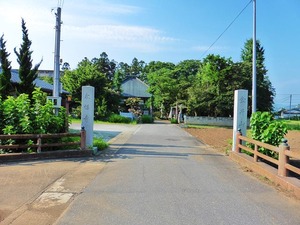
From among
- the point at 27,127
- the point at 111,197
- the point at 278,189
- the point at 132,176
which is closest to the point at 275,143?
the point at 278,189

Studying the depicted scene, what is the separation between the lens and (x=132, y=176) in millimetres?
8148

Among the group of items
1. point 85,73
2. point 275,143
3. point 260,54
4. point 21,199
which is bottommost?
point 21,199

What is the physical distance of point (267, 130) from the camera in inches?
404

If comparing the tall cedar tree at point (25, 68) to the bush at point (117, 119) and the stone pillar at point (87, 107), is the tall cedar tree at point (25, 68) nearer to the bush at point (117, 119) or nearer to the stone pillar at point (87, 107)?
the stone pillar at point (87, 107)

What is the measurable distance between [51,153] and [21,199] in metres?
4.76

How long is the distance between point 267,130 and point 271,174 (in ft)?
8.51

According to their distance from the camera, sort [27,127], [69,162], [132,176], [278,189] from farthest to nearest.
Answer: [27,127] < [69,162] < [132,176] < [278,189]

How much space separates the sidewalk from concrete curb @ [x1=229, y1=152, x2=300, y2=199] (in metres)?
4.41

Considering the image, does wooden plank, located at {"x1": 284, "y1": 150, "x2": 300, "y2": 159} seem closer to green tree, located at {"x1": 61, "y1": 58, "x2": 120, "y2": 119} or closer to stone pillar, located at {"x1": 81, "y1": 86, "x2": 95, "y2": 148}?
stone pillar, located at {"x1": 81, "y1": 86, "x2": 95, "y2": 148}

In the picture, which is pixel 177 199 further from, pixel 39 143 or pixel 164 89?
pixel 164 89

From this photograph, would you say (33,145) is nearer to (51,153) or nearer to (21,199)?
(51,153)

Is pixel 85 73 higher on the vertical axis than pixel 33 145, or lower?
higher

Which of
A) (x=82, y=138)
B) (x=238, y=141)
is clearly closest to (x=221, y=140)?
(x=238, y=141)

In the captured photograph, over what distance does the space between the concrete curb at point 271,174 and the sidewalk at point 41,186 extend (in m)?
4.41
